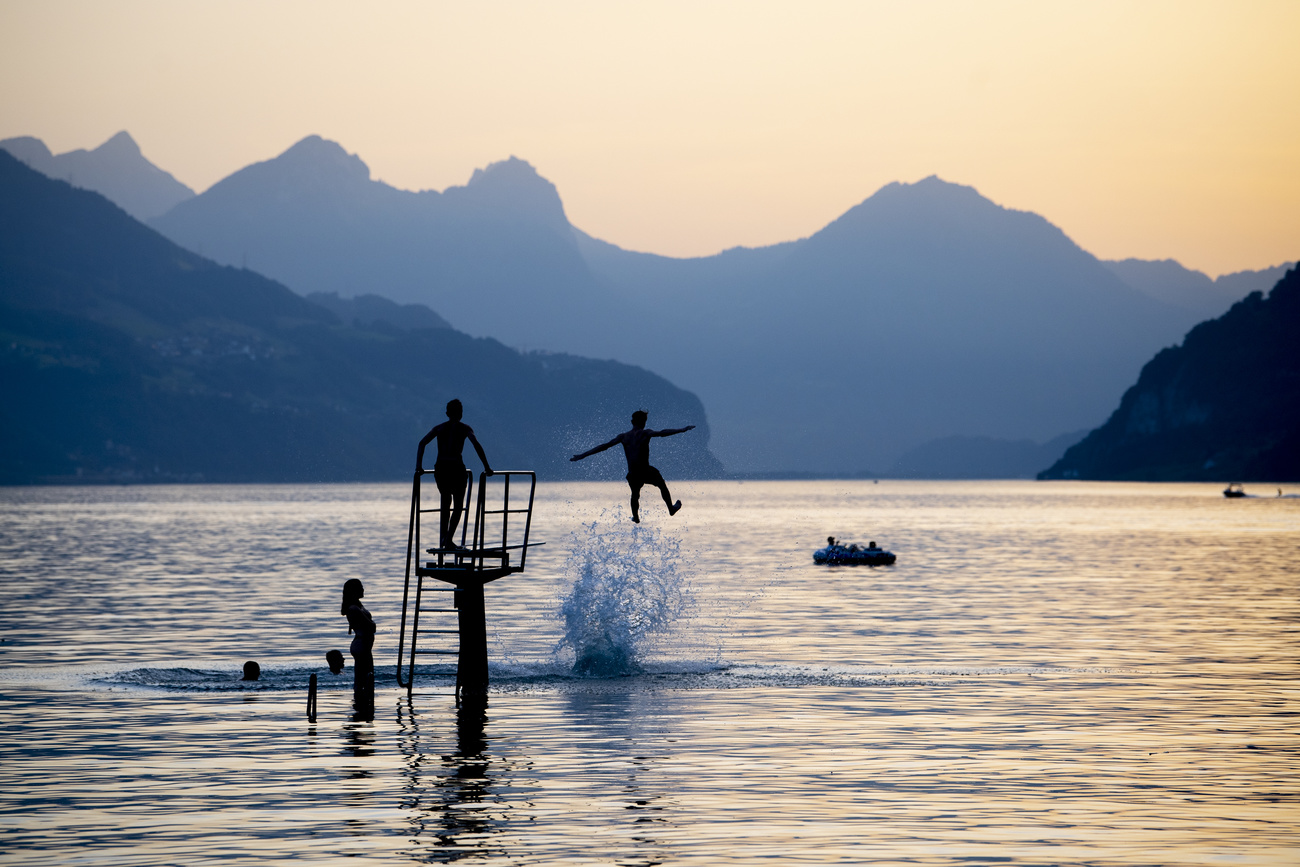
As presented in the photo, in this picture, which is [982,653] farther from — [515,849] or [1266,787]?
[515,849]

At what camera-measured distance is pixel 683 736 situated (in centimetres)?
2798

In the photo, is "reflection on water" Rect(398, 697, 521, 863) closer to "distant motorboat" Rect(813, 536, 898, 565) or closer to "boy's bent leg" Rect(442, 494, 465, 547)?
"boy's bent leg" Rect(442, 494, 465, 547)

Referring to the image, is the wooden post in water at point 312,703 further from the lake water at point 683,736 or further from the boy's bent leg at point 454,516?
the boy's bent leg at point 454,516

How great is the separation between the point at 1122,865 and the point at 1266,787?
613cm

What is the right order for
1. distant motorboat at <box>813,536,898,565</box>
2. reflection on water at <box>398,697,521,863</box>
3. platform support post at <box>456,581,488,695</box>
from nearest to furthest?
reflection on water at <box>398,697,521,863</box>
platform support post at <box>456,581,488,695</box>
distant motorboat at <box>813,536,898,565</box>

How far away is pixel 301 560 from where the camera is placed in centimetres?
9481

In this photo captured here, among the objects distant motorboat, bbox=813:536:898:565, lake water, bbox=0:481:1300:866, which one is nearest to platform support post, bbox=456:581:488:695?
lake water, bbox=0:481:1300:866

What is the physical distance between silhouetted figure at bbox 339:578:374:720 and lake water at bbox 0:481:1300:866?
63 centimetres

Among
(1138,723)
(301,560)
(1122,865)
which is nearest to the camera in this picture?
(1122,865)

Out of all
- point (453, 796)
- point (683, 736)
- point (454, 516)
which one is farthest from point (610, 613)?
point (453, 796)

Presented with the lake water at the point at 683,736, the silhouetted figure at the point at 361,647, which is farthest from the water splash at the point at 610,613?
the silhouetted figure at the point at 361,647

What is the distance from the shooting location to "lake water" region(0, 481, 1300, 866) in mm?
19531

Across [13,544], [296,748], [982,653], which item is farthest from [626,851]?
[13,544]

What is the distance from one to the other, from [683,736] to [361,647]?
7.38 meters
